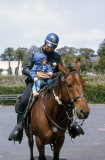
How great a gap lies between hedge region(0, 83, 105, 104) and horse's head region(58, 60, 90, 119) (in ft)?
75.7

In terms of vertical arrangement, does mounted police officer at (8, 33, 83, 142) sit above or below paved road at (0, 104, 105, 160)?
above

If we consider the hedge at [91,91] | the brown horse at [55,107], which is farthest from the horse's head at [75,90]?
the hedge at [91,91]

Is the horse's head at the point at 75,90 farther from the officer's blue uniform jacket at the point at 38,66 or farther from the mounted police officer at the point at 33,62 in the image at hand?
the officer's blue uniform jacket at the point at 38,66

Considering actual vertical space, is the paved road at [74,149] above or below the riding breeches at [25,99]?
below

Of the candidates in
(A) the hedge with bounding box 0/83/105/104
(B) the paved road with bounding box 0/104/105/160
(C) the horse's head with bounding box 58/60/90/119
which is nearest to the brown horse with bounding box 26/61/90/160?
(C) the horse's head with bounding box 58/60/90/119

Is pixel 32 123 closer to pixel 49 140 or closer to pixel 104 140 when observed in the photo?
pixel 49 140

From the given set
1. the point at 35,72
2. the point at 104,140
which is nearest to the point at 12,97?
the point at 104,140

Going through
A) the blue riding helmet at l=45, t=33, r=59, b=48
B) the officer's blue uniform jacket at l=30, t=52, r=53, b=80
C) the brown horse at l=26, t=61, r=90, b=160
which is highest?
the blue riding helmet at l=45, t=33, r=59, b=48

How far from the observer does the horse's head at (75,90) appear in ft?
15.4

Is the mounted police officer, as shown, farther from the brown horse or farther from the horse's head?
the horse's head

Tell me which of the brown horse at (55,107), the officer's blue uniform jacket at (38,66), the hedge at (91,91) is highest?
the officer's blue uniform jacket at (38,66)

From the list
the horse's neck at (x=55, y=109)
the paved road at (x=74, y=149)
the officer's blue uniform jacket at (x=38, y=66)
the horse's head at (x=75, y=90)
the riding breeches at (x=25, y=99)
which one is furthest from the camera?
the paved road at (x=74, y=149)

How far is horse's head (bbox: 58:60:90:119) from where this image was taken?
4.71m

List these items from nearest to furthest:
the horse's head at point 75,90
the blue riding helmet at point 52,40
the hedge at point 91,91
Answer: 1. the horse's head at point 75,90
2. the blue riding helmet at point 52,40
3. the hedge at point 91,91
